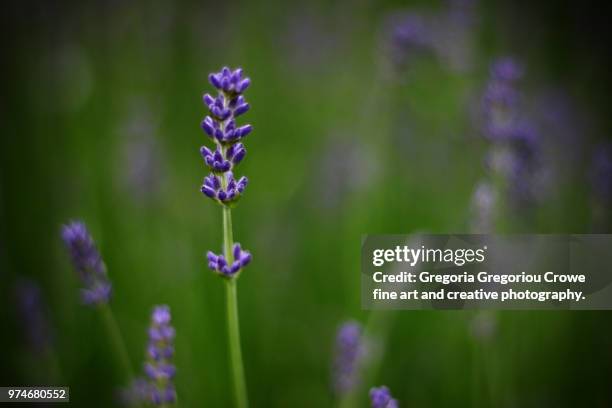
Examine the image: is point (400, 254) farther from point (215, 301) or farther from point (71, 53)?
point (71, 53)

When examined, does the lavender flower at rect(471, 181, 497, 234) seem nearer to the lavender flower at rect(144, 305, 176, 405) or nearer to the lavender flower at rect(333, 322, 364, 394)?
the lavender flower at rect(333, 322, 364, 394)

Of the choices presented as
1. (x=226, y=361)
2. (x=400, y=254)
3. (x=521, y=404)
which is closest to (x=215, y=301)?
(x=226, y=361)

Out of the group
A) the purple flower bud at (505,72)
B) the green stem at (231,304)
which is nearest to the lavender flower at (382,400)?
the green stem at (231,304)

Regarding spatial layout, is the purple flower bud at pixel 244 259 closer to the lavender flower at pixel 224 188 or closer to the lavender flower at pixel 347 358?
the lavender flower at pixel 224 188

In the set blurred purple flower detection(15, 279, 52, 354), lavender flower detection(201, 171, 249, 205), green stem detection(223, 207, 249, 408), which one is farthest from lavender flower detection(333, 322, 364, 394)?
blurred purple flower detection(15, 279, 52, 354)

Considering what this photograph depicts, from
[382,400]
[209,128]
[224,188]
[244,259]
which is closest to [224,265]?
[244,259]
